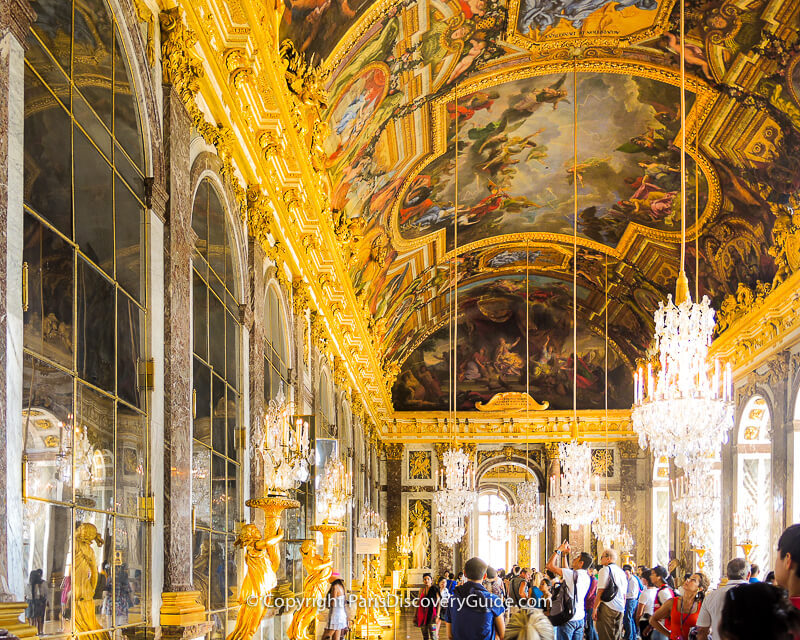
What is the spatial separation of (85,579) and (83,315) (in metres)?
1.49

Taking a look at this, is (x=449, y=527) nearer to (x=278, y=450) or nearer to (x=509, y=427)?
(x=509, y=427)

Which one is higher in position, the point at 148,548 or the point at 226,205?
the point at 226,205

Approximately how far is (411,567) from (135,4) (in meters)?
28.9

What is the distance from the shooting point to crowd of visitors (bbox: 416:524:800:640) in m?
2.67

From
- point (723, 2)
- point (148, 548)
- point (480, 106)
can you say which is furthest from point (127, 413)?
point (480, 106)

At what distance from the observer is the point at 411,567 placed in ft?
109

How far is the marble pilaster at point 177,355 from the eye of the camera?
6.98 meters

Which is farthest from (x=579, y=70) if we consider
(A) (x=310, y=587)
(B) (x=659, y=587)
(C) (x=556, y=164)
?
(A) (x=310, y=587)

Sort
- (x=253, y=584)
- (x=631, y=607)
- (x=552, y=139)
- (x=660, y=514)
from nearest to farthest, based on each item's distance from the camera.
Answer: (x=253, y=584)
(x=631, y=607)
(x=552, y=139)
(x=660, y=514)

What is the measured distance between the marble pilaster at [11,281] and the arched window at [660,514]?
3061cm

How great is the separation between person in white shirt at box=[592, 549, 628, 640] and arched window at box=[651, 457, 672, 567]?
21760 millimetres

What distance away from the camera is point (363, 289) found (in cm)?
2142

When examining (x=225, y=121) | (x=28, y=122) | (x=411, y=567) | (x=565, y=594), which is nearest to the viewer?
(x=28, y=122)

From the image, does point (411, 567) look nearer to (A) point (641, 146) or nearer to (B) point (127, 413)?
(A) point (641, 146)
